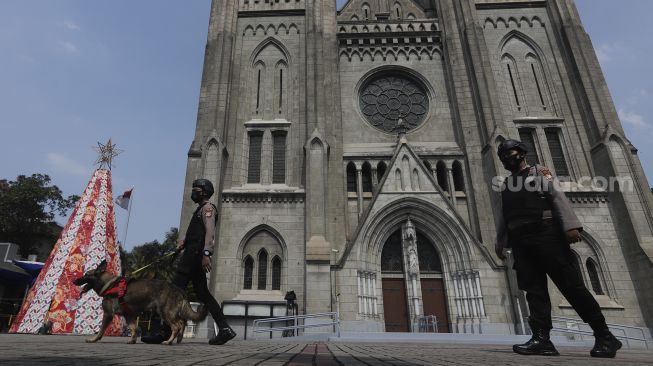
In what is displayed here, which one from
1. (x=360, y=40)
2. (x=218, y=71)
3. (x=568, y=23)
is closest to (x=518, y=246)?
(x=218, y=71)

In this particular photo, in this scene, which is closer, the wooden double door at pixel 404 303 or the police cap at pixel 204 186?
the police cap at pixel 204 186

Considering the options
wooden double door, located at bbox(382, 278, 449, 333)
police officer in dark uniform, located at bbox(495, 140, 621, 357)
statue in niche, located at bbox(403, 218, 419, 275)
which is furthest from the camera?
statue in niche, located at bbox(403, 218, 419, 275)

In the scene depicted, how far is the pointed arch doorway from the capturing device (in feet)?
51.9

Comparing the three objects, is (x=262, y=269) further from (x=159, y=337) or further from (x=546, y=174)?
(x=546, y=174)

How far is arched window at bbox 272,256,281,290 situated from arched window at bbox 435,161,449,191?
884 centimetres

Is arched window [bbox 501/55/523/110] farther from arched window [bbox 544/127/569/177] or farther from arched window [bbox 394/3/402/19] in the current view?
arched window [bbox 394/3/402/19]

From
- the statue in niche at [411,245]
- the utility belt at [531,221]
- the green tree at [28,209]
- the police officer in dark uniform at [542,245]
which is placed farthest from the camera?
the green tree at [28,209]

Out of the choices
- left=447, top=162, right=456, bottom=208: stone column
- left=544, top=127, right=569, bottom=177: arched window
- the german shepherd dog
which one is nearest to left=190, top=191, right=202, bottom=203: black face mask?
the german shepherd dog

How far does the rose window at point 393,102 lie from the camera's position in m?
20.6

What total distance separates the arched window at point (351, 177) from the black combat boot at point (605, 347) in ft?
49.6

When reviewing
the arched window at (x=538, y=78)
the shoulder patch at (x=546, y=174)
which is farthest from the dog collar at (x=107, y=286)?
the arched window at (x=538, y=78)

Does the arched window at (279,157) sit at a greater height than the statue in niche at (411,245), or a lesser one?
greater

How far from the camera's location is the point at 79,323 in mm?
14062

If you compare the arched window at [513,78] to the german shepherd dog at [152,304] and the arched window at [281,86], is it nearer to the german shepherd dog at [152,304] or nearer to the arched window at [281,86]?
the arched window at [281,86]
